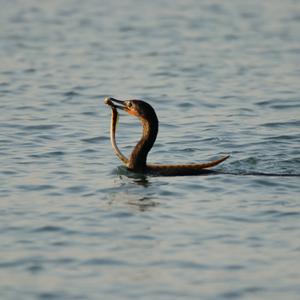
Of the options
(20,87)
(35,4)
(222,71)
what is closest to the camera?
(20,87)

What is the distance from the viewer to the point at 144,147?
13445 millimetres

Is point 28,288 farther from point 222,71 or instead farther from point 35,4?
point 35,4

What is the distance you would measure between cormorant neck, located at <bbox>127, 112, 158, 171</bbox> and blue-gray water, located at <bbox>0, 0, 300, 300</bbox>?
0.61 ft

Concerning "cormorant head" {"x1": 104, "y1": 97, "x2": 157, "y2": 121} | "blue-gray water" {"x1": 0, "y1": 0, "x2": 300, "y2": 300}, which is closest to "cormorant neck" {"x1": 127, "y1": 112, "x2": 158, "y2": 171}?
"cormorant head" {"x1": 104, "y1": 97, "x2": 157, "y2": 121}

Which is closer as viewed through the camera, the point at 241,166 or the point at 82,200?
the point at 82,200

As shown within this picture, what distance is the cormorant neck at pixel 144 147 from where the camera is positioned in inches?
528

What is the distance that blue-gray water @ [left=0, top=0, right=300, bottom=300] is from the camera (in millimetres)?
9688

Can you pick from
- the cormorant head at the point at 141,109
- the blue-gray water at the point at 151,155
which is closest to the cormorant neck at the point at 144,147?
the cormorant head at the point at 141,109

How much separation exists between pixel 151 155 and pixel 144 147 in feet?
4.77

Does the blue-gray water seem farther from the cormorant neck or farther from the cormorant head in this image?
the cormorant head

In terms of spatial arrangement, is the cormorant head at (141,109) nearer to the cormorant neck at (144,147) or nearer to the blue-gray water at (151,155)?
the cormorant neck at (144,147)

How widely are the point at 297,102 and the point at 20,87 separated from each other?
218 inches

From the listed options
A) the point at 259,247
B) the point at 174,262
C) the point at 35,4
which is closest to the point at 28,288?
the point at 174,262

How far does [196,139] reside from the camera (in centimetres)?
1594
